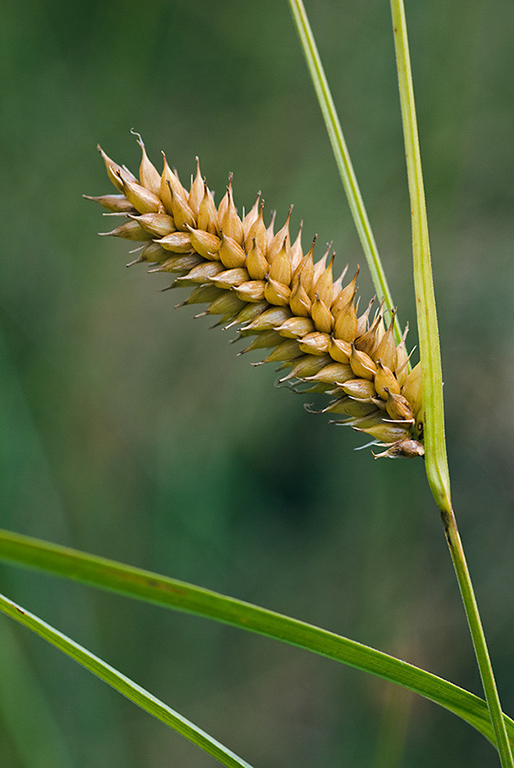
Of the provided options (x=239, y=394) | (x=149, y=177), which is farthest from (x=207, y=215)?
(x=239, y=394)

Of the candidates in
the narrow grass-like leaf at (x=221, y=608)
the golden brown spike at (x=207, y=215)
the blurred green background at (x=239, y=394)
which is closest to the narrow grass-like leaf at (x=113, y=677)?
the narrow grass-like leaf at (x=221, y=608)

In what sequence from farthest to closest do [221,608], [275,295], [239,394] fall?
[239,394] < [275,295] < [221,608]

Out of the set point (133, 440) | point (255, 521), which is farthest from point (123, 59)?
point (255, 521)

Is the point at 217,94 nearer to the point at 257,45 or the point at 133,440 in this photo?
the point at 257,45

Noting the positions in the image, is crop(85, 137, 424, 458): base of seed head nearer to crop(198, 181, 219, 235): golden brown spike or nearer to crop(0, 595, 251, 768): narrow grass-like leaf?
crop(198, 181, 219, 235): golden brown spike

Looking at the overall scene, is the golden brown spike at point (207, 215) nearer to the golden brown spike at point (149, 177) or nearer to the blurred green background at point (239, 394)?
the golden brown spike at point (149, 177)

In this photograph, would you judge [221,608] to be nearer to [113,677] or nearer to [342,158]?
[113,677]
